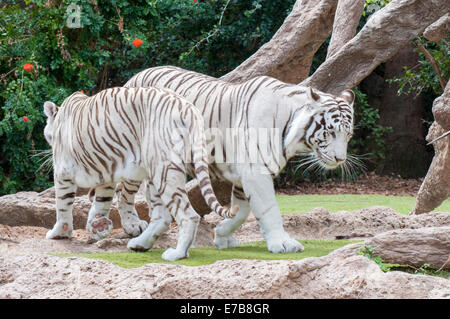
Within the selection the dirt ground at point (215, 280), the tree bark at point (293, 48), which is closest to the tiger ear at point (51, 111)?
the tree bark at point (293, 48)

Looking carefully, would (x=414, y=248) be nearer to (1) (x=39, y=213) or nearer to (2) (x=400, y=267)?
(2) (x=400, y=267)

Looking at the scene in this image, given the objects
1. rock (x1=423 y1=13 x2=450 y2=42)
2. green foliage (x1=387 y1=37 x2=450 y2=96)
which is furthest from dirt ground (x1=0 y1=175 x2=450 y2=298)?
green foliage (x1=387 y1=37 x2=450 y2=96)

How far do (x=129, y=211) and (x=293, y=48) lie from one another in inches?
101

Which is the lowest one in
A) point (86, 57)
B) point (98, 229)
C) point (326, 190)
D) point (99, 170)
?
point (326, 190)

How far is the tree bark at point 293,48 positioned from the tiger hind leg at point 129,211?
189 centimetres

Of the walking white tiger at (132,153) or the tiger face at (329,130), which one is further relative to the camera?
the tiger face at (329,130)

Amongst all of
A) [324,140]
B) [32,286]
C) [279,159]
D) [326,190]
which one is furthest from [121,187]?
[326,190]

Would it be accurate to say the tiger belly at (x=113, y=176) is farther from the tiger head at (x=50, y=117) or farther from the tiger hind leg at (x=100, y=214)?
the tiger head at (x=50, y=117)

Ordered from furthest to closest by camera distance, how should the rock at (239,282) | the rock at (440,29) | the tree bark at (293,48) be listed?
1. the tree bark at (293,48)
2. the rock at (440,29)
3. the rock at (239,282)

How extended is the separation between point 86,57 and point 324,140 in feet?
16.6

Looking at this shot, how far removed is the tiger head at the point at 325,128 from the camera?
457 cm

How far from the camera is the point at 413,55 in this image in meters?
12.4

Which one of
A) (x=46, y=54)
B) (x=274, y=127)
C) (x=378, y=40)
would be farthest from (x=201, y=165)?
(x=46, y=54)

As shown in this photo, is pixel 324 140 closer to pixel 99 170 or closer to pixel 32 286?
pixel 99 170
